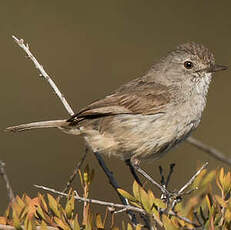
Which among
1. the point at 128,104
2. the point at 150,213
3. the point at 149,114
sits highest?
the point at 128,104

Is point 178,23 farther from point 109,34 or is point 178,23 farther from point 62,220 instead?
point 62,220

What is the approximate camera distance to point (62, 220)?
3225 mm

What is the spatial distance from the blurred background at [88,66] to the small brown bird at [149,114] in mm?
2501

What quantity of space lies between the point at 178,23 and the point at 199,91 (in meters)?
5.16

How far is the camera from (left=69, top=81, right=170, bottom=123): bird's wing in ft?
16.6

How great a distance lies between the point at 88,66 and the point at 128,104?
4.48 meters

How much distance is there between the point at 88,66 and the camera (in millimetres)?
9539

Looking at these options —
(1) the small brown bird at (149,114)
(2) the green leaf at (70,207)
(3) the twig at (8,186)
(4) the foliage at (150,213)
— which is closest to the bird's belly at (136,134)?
(1) the small brown bird at (149,114)

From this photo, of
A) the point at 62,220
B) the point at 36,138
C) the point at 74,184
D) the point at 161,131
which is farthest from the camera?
the point at 36,138

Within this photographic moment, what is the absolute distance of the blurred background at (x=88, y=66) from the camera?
8.06m

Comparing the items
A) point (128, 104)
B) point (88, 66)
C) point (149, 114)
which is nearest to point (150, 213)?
point (149, 114)

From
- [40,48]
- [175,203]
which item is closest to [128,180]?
[40,48]

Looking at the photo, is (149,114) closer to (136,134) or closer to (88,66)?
(136,134)

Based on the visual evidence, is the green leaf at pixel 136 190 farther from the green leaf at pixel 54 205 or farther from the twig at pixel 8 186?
Result: the twig at pixel 8 186
